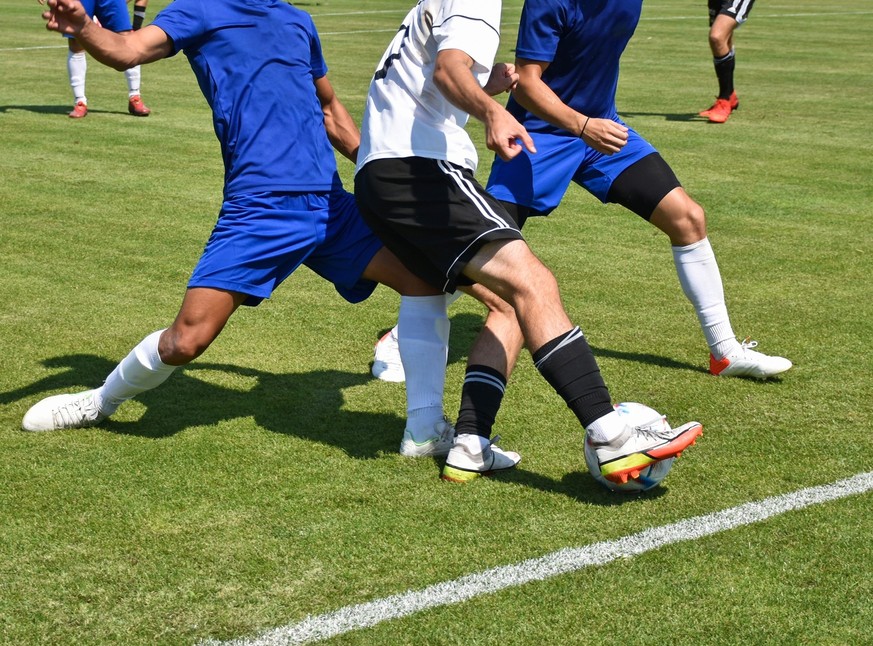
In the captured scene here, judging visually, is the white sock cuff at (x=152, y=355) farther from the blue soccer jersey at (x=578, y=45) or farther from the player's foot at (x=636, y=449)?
the blue soccer jersey at (x=578, y=45)

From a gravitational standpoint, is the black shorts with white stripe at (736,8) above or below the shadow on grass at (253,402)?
below

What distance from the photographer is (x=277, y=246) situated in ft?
15.2

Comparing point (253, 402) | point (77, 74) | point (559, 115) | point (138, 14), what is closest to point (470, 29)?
point (559, 115)

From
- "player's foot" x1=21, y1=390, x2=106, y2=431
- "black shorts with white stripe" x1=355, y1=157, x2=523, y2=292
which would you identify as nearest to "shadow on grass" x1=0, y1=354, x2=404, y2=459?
"player's foot" x1=21, y1=390, x2=106, y2=431

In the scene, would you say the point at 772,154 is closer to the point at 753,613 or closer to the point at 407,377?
the point at 407,377

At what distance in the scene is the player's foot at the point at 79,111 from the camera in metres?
13.2

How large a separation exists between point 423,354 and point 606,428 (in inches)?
34.6

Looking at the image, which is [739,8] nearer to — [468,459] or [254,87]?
[254,87]

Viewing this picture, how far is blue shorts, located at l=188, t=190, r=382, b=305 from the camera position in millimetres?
4574

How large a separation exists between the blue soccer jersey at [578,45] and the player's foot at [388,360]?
3.94ft

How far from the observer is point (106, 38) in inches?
171

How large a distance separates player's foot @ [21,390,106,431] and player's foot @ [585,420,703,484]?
6.61 feet

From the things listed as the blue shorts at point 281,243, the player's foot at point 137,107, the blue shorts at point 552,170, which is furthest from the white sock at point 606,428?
the player's foot at point 137,107

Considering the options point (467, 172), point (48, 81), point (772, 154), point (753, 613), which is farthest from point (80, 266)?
point (48, 81)
